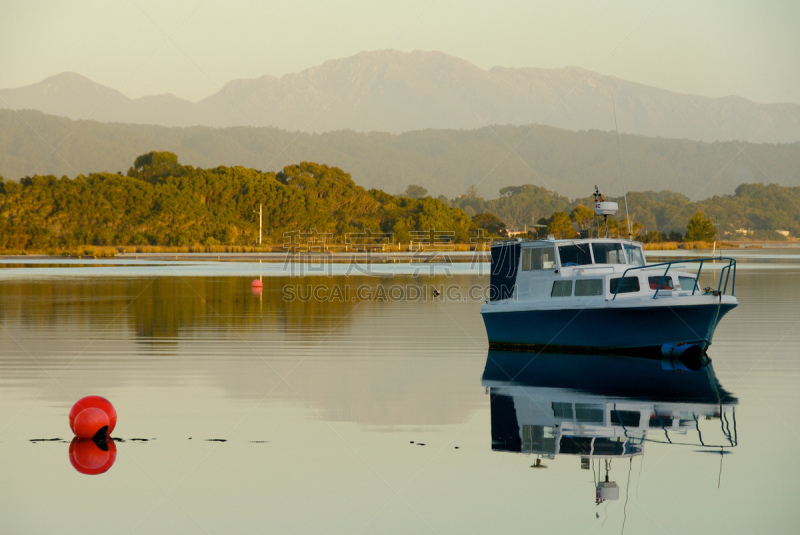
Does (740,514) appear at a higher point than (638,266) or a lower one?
lower

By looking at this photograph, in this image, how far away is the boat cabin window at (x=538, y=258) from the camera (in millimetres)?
27625

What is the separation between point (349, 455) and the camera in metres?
14.9

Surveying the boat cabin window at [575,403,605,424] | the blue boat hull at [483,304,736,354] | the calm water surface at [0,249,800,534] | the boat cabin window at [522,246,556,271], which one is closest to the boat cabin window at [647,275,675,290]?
the blue boat hull at [483,304,736,354]

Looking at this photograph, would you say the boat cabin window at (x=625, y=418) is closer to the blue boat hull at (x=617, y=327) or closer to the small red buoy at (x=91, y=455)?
the blue boat hull at (x=617, y=327)

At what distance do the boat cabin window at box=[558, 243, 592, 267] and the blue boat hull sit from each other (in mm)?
1905

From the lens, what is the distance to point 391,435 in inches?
642

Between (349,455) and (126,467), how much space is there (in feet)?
11.6

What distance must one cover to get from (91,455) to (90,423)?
866 millimetres

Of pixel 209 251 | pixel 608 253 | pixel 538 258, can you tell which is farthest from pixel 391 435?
pixel 209 251

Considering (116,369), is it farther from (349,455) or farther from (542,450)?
(542,450)

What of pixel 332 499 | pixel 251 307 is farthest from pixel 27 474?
pixel 251 307

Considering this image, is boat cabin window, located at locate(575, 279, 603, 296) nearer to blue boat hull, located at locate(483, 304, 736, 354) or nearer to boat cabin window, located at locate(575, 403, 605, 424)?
blue boat hull, located at locate(483, 304, 736, 354)

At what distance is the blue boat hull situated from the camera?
25.1 meters

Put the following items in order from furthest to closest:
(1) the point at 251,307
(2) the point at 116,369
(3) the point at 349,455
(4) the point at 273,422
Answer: (1) the point at 251,307
(2) the point at 116,369
(4) the point at 273,422
(3) the point at 349,455
